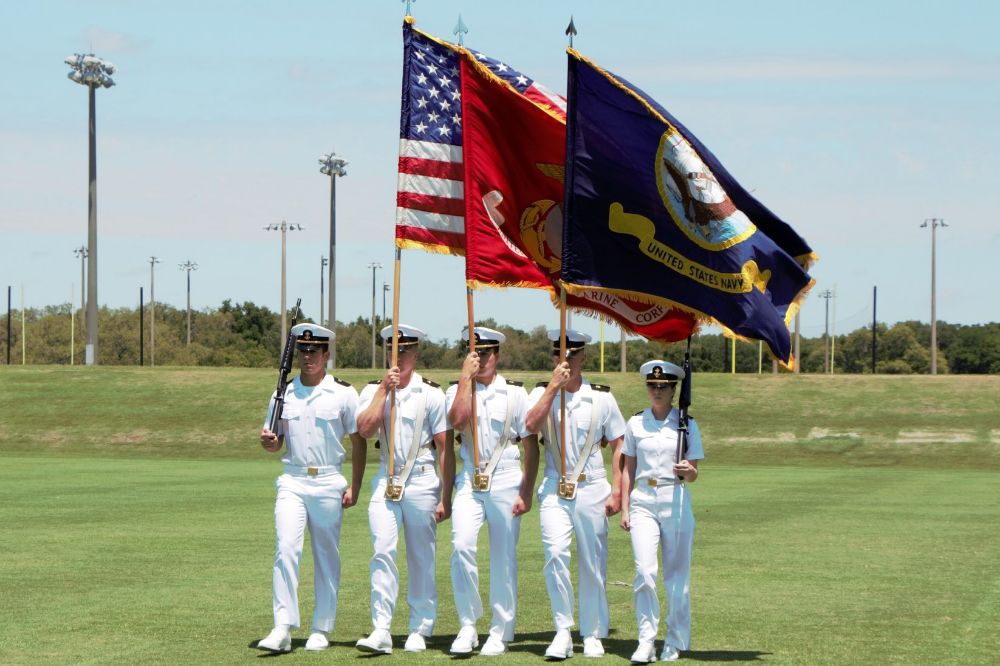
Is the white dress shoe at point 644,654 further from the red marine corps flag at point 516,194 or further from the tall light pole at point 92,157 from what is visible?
the tall light pole at point 92,157

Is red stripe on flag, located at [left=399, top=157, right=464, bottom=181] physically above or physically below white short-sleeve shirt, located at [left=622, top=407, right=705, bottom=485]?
above

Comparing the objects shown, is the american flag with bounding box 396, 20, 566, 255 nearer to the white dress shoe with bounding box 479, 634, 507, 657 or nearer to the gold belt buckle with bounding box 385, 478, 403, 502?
the gold belt buckle with bounding box 385, 478, 403, 502

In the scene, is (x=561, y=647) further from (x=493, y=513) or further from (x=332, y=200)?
(x=332, y=200)

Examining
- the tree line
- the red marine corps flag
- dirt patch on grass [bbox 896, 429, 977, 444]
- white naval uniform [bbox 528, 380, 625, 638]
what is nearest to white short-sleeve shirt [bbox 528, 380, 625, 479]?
white naval uniform [bbox 528, 380, 625, 638]

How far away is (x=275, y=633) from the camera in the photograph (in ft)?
35.3

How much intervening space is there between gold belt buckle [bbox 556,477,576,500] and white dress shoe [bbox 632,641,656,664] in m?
1.21

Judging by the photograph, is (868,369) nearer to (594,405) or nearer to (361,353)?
(361,353)

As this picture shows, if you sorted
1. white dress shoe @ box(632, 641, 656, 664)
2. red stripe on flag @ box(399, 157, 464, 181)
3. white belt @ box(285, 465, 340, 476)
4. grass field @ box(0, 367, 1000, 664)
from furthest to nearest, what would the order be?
red stripe on flag @ box(399, 157, 464, 181) < grass field @ box(0, 367, 1000, 664) < white belt @ box(285, 465, 340, 476) < white dress shoe @ box(632, 641, 656, 664)

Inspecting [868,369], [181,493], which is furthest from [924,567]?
[868,369]

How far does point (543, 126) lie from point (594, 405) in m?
2.34

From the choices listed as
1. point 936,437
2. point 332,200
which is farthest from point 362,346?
point 936,437

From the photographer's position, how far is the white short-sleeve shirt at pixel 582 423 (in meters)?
11.4

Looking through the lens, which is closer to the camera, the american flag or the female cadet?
the female cadet

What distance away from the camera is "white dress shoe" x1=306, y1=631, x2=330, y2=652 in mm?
10898
